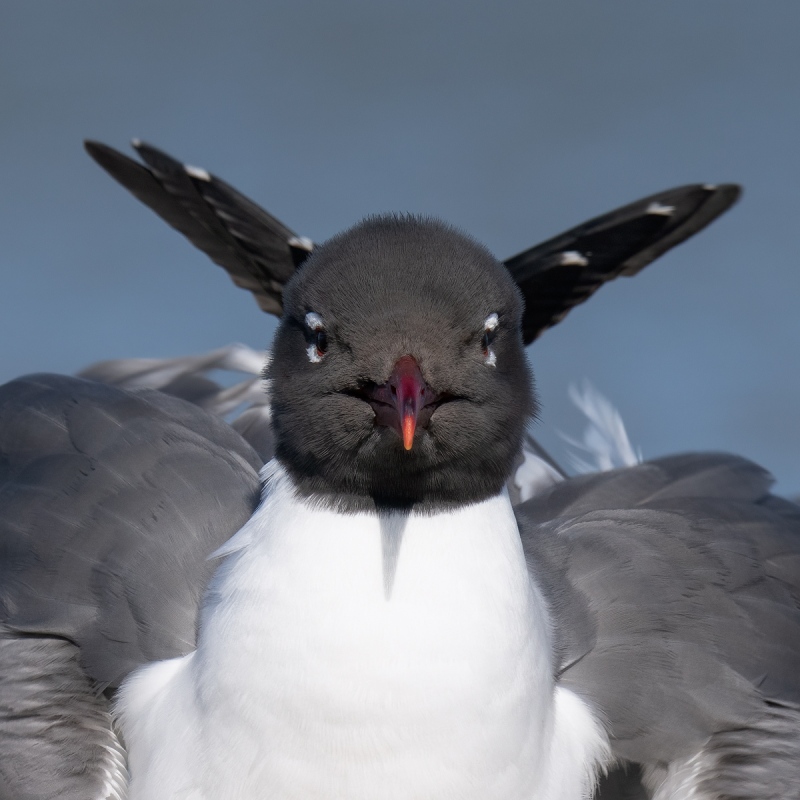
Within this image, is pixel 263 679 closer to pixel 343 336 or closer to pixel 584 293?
pixel 343 336

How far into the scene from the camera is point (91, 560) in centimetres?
294

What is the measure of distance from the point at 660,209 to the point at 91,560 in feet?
5.47

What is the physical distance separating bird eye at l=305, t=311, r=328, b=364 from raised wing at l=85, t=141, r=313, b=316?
899mm

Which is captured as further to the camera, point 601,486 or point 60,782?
point 601,486

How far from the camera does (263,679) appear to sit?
2545 millimetres

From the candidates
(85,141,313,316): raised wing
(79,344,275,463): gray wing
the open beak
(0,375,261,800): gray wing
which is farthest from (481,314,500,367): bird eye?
(79,344,275,463): gray wing

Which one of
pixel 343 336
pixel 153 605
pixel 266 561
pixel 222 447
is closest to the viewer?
pixel 343 336

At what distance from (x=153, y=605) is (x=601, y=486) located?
1305 millimetres

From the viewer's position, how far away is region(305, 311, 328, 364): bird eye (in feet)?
8.27

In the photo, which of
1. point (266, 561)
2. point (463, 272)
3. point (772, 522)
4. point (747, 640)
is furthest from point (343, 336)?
point (772, 522)

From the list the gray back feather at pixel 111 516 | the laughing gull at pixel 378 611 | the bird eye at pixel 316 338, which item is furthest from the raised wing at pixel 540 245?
the bird eye at pixel 316 338

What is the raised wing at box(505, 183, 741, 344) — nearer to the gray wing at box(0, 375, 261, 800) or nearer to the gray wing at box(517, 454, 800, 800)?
the gray wing at box(517, 454, 800, 800)

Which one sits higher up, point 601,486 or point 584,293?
point 584,293

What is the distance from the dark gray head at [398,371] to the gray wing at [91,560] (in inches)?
18.3
